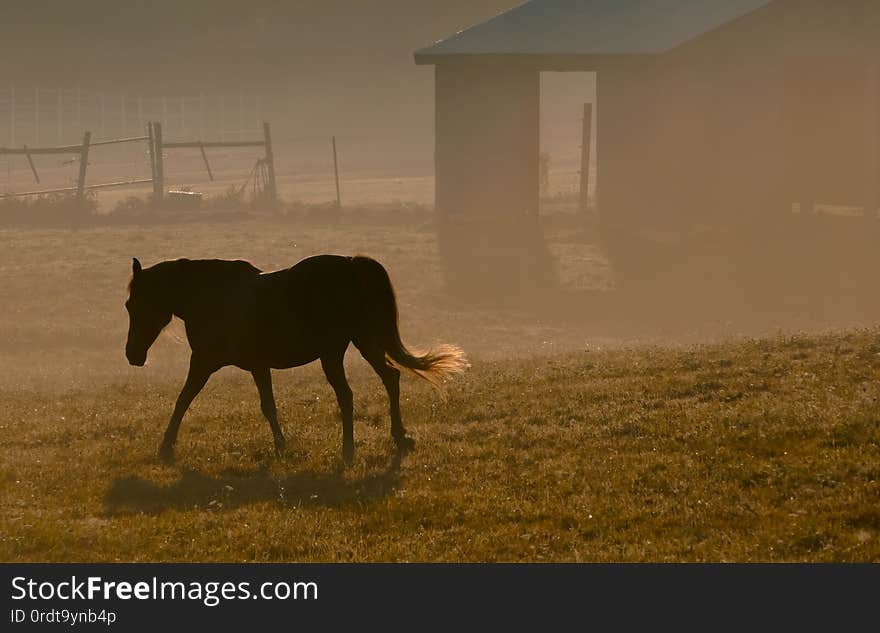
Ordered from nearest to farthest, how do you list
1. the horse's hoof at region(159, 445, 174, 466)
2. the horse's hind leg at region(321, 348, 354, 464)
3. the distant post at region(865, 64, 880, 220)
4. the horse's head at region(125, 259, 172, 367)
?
the horse's hind leg at region(321, 348, 354, 464) < the horse's hoof at region(159, 445, 174, 466) < the horse's head at region(125, 259, 172, 367) < the distant post at region(865, 64, 880, 220)

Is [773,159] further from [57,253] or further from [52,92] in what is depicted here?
[52,92]

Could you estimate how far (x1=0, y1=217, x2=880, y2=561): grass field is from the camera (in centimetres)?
944

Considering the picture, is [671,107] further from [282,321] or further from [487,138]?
[282,321]

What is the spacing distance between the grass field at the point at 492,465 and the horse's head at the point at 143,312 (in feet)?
1.28

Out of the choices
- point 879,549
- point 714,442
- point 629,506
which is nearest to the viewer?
point 879,549

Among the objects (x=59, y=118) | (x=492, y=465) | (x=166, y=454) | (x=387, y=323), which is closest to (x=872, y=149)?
(x=387, y=323)

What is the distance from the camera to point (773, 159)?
31.9 meters

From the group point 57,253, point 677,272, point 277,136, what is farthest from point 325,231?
point 277,136

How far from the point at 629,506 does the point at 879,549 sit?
1.99m

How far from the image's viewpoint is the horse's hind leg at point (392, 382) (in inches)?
483

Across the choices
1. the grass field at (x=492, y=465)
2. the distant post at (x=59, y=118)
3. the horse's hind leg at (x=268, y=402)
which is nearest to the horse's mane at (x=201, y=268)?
the grass field at (x=492, y=465)

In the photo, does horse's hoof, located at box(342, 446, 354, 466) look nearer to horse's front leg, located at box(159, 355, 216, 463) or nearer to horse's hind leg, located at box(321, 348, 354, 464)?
horse's hind leg, located at box(321, 348, 354, 464)

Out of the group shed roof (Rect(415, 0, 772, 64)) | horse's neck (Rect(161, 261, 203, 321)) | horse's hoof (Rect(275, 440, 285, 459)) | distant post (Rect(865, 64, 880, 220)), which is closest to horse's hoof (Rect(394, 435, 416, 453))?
horse's hoof (Rect(275, 440, 285, 459))

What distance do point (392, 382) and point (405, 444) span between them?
0.60 m
